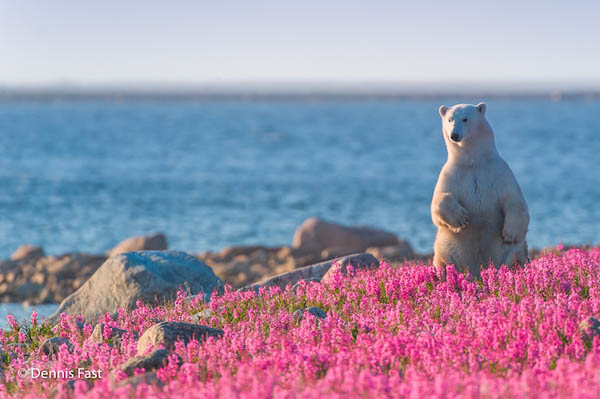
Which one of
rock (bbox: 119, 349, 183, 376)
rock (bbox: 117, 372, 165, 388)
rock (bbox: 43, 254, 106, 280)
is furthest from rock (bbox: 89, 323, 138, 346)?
rock (bbox: 43, 254, 106, 280)

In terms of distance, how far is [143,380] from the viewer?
5.45m

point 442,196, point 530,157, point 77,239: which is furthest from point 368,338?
point 530,157

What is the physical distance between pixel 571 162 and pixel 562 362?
167ft

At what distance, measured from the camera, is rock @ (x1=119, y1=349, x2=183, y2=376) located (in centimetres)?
617

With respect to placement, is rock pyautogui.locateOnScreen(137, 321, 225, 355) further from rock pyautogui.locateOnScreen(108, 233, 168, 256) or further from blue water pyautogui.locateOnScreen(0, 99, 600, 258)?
blue water pyautogui.locateOnScreen(0, 99, 600, 258)

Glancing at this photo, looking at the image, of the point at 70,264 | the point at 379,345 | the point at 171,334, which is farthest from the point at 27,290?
the point at 379,345

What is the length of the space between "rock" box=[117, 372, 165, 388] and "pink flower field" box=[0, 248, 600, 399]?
0.02 m

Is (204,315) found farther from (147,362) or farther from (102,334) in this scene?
(147,362)

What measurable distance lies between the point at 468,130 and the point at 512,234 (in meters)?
1.31

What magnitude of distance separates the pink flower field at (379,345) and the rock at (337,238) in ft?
40.2

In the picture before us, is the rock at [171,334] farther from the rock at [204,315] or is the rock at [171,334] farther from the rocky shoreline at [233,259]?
the rocky shoreline at [233,259]

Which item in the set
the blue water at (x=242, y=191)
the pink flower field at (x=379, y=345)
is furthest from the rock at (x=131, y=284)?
the blue water at (x=242, y=191)

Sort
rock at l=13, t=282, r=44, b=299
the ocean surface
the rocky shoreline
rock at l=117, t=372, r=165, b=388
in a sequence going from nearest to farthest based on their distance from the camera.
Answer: rock at l=117, t=372, r=165, b=388 < rock at l=13, t=282, r=44, b=299 < the rocky shoreline < the ocean surface

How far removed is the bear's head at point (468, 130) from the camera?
888 centimetres
